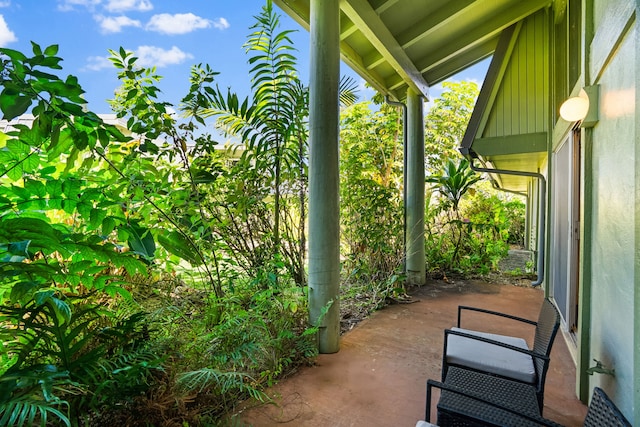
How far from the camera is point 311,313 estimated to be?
3045 mm

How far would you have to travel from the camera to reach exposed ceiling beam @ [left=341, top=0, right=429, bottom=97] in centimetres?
350

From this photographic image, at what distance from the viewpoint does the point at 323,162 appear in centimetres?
296

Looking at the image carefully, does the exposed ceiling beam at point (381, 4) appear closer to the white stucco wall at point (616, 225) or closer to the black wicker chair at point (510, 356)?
the white stucco wall at point (616, 225)

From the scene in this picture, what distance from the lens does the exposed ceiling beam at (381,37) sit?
3500 millimetres

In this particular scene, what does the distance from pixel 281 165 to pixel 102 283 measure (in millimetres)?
2167

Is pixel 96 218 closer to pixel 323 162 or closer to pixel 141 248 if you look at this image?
pixel 141 248

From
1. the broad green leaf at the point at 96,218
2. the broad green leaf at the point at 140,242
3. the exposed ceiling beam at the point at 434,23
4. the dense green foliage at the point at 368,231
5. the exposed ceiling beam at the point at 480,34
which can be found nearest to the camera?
the broad green leaf at the point at 96,218

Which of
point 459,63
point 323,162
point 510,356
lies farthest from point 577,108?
point 459,63

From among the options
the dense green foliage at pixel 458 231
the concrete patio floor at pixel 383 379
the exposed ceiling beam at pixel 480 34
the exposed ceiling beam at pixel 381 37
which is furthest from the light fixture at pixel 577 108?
the dense green foliage at pixel 458 231

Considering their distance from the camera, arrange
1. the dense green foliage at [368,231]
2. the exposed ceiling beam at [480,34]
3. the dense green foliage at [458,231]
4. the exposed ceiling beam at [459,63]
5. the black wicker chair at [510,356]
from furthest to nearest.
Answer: the dense green foliage at [458,231] < the exposed ceiling beam at [459,63] < the dense green foliage at [368,231] < the exposed ceiling beam at [480,34] < the black wicker chair at [510,356]

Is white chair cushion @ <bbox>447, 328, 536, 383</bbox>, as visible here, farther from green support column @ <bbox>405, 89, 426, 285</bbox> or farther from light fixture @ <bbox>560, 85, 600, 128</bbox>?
green support column @ <bbox>405, 89, 426, 285</bbox>

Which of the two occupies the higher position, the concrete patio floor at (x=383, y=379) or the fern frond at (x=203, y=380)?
the fern frond at (x=203, y=380)

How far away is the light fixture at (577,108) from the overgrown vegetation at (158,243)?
236cm

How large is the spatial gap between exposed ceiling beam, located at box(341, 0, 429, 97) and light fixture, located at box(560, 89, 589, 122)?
227cm
